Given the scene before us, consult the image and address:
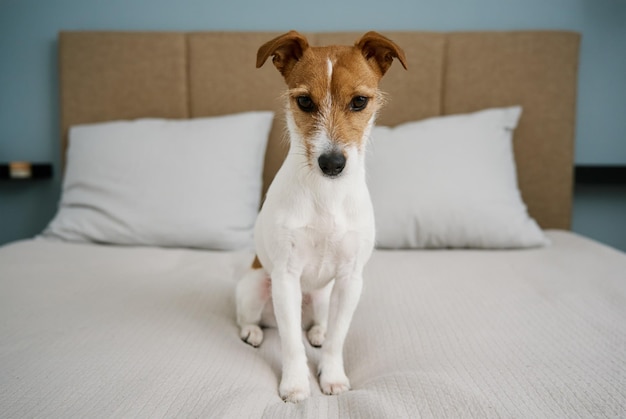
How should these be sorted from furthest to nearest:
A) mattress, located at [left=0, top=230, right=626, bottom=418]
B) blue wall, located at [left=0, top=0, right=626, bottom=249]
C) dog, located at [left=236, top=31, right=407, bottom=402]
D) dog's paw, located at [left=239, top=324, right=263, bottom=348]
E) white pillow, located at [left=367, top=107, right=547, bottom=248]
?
blue wall, located at [left=0, top=0, right=626, bottom=249], white pillow, located at [left=367, top=107, right=547, bottom=248], dog's paw, located at [left=239, top=324, right=263, bottom=348], dog, located at [left=236, top=31, right=407, bottom=402], mattress, located at [left=0, top=230, right=626, bottom=418]

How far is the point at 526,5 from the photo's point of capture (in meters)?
2.37

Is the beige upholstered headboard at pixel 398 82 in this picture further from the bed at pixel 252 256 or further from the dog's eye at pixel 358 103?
the dog's eye at pixel 358 103

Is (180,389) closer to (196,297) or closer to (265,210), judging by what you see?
(265,210)

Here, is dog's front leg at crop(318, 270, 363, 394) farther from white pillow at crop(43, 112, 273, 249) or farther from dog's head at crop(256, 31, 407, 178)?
white pillow at crop(43, 112, 273, 249)

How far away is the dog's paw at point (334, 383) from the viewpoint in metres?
0.98

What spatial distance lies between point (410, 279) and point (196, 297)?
663 millimetres

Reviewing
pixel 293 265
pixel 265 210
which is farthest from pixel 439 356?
pixel 265 210

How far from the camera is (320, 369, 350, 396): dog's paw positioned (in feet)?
3.23

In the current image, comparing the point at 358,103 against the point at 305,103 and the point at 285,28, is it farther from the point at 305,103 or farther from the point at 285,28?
the point at 285,28

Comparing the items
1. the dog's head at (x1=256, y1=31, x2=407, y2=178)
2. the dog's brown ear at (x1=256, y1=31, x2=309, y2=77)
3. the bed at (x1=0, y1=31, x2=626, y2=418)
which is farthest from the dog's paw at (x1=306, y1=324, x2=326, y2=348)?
the dog's brown ear at (x1=256, y1=31, x2=309, y2=77)

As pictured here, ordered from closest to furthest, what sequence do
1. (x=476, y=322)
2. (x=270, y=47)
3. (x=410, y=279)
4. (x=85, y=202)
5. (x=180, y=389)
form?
(x=180, y=389), (x=270, y=47), (x=476, y=322), (x=410, y=279), (x=85, y=202)

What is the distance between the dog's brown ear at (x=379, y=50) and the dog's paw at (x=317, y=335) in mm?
647

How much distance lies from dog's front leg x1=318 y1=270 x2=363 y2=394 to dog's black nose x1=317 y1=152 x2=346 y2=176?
0.84 feet

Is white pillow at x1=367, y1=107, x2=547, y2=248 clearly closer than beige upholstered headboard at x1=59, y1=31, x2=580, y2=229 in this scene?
Yes
